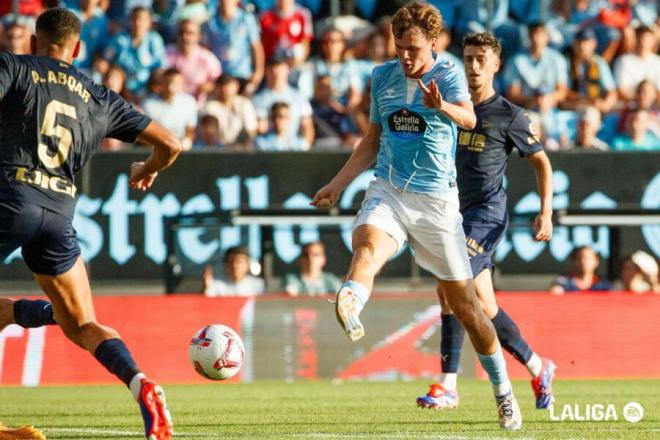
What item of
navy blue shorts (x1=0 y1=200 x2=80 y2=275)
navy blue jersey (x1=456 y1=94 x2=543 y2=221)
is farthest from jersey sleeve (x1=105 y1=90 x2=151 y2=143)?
navy blue jersey (x1=456 y1=94 x2=543 y2=221)

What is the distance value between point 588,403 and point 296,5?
374 inches

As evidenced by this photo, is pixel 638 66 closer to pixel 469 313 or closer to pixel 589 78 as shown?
pixel 589 78

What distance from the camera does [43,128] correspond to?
6.77 meters

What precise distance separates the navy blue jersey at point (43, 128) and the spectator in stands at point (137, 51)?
9.73 meters

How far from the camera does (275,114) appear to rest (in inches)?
611

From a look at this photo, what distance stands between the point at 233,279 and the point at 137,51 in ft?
15.1

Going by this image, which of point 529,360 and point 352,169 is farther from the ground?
point 352,169

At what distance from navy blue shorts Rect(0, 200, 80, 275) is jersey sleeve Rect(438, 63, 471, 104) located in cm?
233

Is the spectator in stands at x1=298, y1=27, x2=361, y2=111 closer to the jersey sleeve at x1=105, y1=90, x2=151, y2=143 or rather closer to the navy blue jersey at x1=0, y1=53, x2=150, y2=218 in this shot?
the jersey sleeve at x1=105, y1=90, x2=151, y2=143

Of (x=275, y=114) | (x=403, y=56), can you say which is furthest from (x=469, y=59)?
(x=275, y=114)

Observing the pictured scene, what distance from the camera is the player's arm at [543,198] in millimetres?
9148

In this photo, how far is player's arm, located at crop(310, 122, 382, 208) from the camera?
7.80m

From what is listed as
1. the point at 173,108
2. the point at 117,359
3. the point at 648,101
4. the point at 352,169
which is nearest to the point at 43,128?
the point at 117,359

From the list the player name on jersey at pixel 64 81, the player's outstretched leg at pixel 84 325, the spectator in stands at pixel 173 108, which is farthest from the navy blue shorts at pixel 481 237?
the spectator in stands at pixel 173 108
